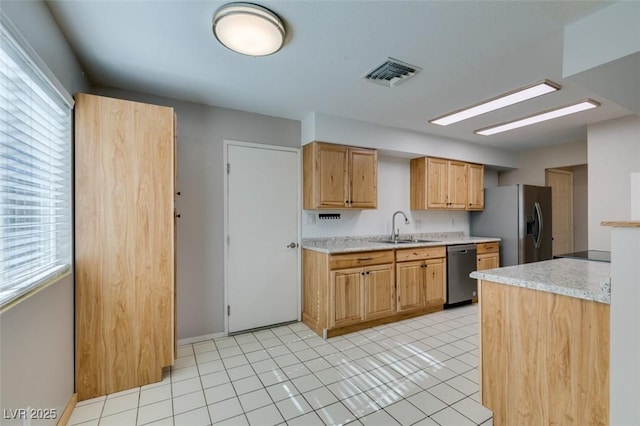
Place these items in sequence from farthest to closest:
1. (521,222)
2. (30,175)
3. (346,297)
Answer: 1. (521,222)
2. (346,297)
3. (30,175)

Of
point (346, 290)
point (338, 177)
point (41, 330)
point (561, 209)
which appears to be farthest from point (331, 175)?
point (561, 209)

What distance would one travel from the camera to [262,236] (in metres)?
3.24

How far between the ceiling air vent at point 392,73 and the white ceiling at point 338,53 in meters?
0.07

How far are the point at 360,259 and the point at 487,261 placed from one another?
2260 millimetres

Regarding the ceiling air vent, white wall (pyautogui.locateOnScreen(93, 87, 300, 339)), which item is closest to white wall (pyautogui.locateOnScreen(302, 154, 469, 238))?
white wall (pyautogui.locateOnScreen(93, 87, 300, 339))

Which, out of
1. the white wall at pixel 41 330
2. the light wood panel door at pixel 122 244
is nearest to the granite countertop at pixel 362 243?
the light wood panel door at pixel 122 244

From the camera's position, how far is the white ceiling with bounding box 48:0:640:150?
160 cm

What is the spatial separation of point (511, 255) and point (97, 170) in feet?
16.5

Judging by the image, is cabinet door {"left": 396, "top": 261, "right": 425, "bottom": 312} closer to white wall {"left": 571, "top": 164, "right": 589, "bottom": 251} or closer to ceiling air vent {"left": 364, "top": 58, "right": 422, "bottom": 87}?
ceiling air vent {"left": 364, "top": 58, "right": 422, "bottom": 87}

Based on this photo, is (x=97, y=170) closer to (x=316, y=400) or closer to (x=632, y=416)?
(x=316, y=400)

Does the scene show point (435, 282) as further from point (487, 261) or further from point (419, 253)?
point (487, 261)

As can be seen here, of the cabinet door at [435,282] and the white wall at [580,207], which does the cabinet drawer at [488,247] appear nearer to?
the cabinet door at [435,282]

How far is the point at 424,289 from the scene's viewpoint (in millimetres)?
3604

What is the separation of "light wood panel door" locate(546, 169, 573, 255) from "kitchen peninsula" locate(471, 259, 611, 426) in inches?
148
